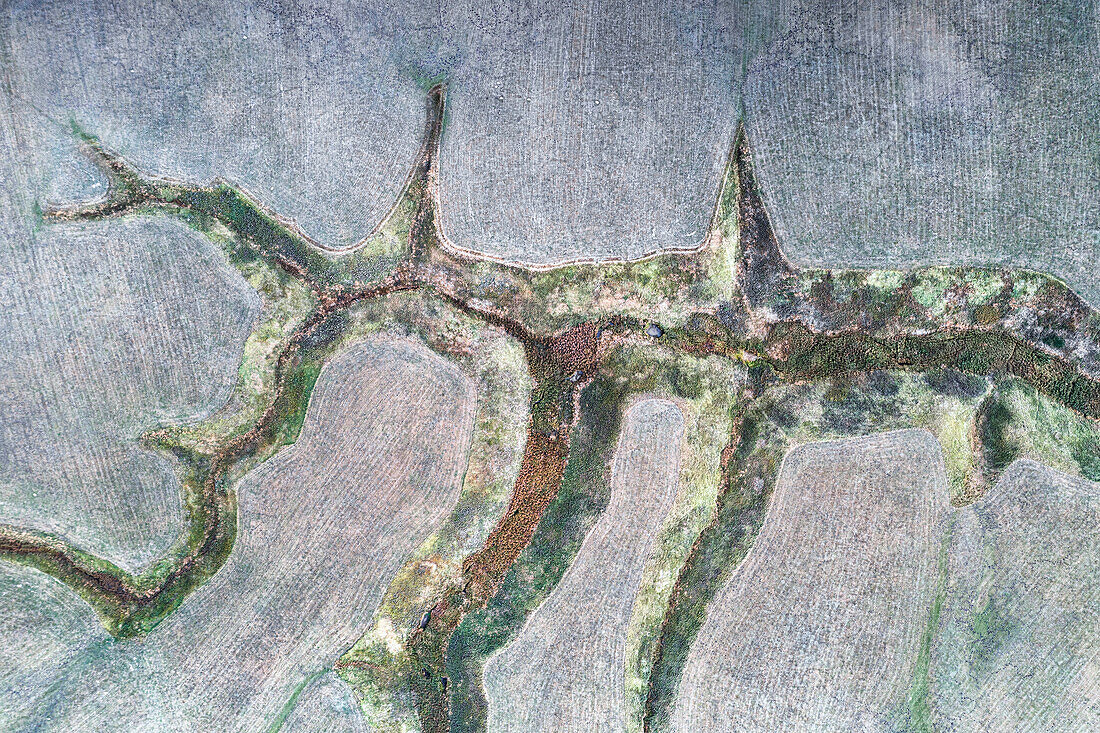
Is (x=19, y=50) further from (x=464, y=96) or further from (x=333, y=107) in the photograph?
(x=464, y=96)

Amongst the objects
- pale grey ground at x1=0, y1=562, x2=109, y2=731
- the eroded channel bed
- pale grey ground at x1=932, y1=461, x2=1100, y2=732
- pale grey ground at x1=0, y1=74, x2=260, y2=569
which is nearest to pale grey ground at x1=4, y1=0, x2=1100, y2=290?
the eroded channel bed

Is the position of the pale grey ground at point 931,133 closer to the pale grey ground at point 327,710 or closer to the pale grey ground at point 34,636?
the pale grey ground at point 327,710

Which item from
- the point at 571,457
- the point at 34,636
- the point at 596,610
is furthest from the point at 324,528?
the point at 34,636

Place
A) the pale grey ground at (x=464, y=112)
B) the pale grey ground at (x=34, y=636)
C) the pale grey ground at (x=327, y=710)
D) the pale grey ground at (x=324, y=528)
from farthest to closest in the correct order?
the pale grey ground at (x=327, y=710), the pale grey ground at (x=324, y=528), the pale grey ground at (x=464, y=112), the pale grey ground at (x=34, y=636)

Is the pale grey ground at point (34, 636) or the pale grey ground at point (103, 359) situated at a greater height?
the pale grey ground at point (103, 359)

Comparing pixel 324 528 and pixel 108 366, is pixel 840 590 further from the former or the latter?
pixel 108 366

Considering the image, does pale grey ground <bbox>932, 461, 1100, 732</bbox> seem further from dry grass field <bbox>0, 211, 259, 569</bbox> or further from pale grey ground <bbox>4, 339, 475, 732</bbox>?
dry grass field <bbox>0, 211, 259, 569</bbox>

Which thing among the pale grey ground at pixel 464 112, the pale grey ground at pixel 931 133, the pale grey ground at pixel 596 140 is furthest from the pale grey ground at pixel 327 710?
the pale grey ground at pixel 931 133
